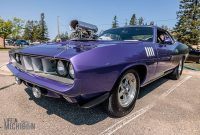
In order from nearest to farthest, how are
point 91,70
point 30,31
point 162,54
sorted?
point 91,70, point 162,54, point 30,31

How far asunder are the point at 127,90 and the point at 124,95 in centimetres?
10

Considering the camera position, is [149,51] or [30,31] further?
[30,31]

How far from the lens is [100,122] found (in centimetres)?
275

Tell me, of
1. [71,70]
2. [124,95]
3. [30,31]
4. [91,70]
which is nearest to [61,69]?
[71,70]

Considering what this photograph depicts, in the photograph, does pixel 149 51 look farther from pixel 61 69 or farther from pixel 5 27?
pixel 5 27

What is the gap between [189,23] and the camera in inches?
1103

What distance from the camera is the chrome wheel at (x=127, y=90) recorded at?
9.78ft

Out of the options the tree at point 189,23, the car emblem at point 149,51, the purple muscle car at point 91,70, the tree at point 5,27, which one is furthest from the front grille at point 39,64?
the tree at point 5,27

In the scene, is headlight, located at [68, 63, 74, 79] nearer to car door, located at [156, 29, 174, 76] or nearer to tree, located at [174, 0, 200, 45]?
car door, located at [156, 29, 174, 76]

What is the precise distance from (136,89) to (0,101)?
2.52 meters

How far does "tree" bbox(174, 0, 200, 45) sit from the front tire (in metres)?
27.8

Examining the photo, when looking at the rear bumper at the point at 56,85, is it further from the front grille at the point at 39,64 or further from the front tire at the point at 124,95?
the front tire at the point at 124,95

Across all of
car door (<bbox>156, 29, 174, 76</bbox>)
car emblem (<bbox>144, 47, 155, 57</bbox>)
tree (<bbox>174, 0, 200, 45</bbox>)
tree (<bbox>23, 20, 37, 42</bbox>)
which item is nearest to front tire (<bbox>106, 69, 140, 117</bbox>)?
car emblem (<bbox>144, 47, 155, 57</bbox>)

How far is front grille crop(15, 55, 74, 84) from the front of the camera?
7.80 ft
